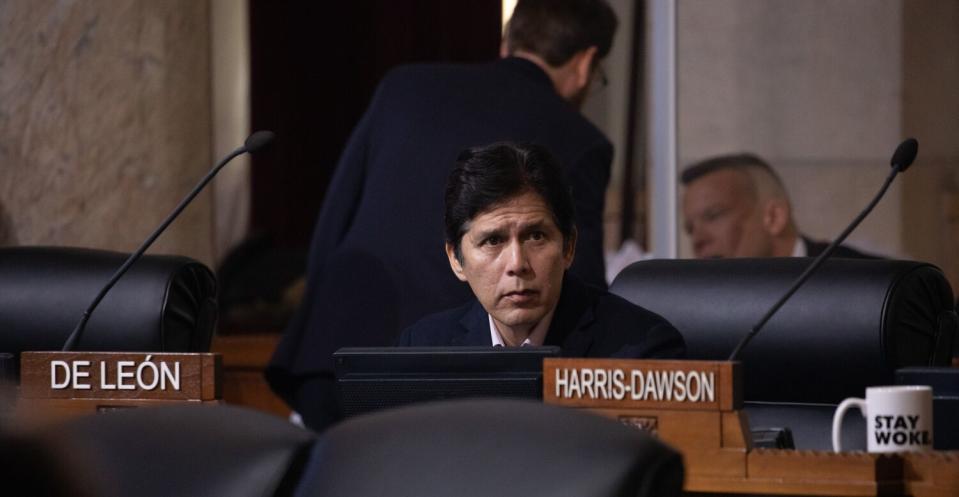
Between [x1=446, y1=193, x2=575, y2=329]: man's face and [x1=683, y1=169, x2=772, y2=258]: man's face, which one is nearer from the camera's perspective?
[x1=446, y1=193, x2=575, y2=329]: man's face

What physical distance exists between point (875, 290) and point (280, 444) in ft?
4.79

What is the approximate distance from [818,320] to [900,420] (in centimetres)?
68

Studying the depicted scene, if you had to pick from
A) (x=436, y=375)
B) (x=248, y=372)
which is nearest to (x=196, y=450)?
(x=436, y=375)

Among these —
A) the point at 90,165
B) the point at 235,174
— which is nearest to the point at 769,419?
the point at 90,165

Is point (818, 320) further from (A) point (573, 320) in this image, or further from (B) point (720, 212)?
(B) point (720, 212)

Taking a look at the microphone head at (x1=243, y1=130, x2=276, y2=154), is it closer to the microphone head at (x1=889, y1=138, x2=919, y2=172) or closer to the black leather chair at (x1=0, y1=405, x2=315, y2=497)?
the microphone head at (x1=889, y1=138, x2=919, y2=172)

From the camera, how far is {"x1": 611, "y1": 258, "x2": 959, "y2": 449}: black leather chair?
2.33 meters

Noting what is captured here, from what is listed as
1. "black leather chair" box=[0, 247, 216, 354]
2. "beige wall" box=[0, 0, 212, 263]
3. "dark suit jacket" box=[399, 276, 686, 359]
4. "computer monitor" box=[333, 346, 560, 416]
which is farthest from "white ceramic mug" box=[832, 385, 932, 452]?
"beige wall" box=[0, 0, 212, 263]

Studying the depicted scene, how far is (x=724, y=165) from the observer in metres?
4.79

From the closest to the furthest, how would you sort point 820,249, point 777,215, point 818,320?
point 818,320, point 820,249, point 777,215

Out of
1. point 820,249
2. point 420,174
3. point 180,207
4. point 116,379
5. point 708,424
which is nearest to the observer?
point 708,424

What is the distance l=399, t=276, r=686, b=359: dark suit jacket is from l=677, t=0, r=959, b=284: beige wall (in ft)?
7.75

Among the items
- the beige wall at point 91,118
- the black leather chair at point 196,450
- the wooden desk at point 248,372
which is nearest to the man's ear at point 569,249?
the black leather chair at point 196,450

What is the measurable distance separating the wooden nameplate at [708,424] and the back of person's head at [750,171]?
3.18 metres
